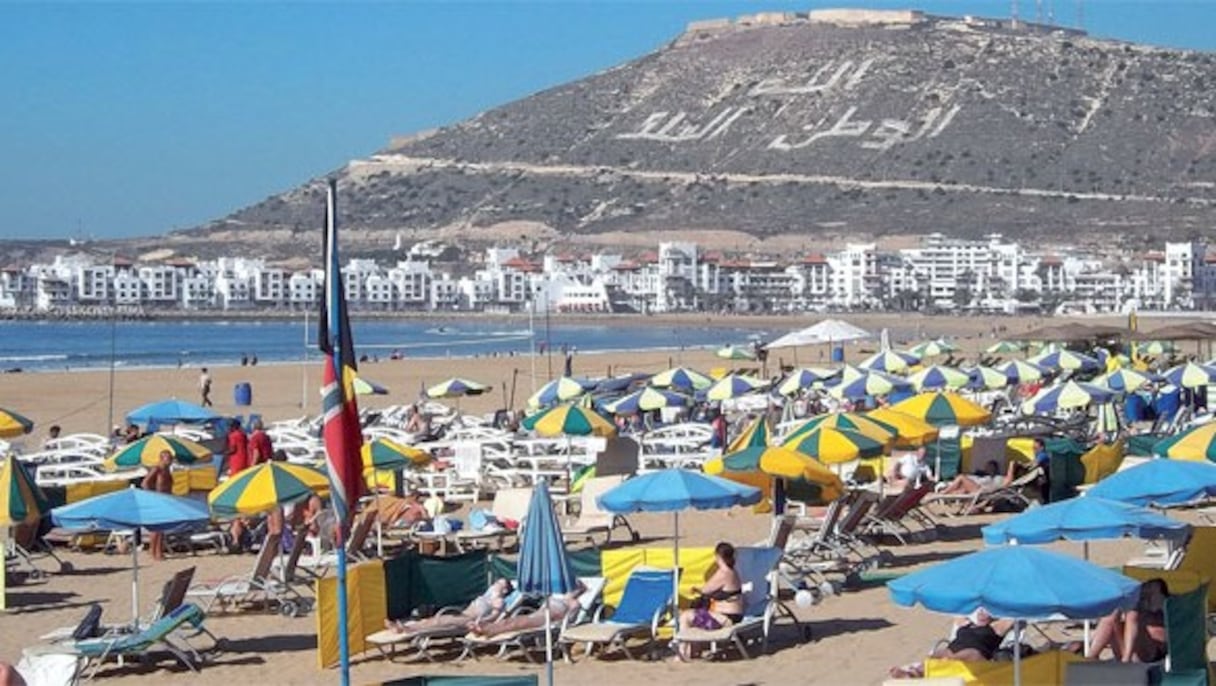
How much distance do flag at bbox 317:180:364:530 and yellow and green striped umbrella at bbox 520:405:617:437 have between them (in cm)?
936

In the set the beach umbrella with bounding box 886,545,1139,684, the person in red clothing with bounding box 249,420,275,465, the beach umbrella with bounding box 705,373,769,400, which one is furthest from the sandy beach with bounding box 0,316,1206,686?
the beach umbrella with bounding box 705,373,769,400

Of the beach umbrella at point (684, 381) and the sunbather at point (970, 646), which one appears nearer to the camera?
the sunbather at point (970, 646)

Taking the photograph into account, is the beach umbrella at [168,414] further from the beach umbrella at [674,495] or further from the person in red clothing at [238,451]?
the beach umbrella at [674,495]

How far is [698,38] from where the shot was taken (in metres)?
193

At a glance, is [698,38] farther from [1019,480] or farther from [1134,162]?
[1019,480]

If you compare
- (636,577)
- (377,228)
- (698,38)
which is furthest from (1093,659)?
(698,38)

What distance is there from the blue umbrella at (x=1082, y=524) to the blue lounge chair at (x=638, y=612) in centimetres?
177

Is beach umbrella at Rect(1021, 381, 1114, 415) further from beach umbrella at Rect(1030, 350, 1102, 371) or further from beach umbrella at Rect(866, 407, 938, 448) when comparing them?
beach umbrella at Rect(866, 407, 938, 448)

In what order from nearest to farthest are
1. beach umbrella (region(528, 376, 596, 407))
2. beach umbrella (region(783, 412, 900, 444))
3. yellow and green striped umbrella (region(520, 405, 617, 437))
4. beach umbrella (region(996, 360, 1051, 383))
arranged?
beach umbrella (region(783, 412, 900, 444)) < yellow and green striped umbrella (region(520, 405, 617, 437)) < beach umbrella (region(528, 376, 596, 407)) < beach umbrella (region(996, 360, 1051, 383))

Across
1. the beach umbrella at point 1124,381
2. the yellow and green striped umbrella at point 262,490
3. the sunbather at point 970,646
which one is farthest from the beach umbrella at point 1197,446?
the beach umbrella at point 1124,381

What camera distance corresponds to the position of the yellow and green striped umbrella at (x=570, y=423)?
16188 mm

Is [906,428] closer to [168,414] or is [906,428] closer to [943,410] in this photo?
[943,410]

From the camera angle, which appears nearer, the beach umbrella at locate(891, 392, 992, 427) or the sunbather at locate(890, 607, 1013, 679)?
the sunbather at locate(890, 607, 1013, 679)

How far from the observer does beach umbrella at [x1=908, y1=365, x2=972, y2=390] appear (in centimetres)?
2361
